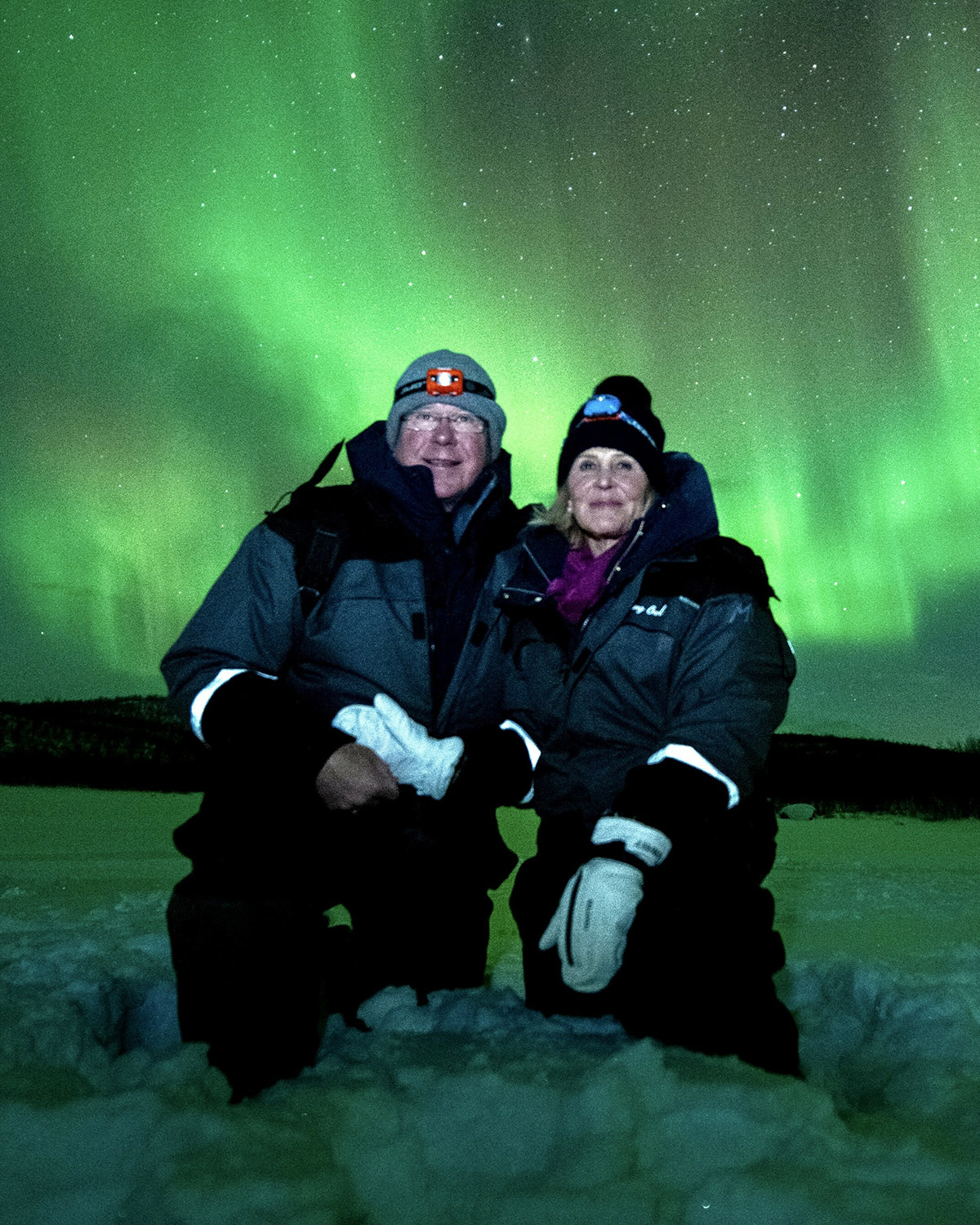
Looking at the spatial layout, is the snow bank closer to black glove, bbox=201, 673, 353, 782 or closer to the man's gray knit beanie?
black glove, bbox=201, 673, 353, 782

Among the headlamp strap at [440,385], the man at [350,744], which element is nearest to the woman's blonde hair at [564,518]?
the man at [350,744]

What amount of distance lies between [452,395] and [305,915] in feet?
5.95

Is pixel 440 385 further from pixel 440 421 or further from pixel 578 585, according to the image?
pixel 578 585

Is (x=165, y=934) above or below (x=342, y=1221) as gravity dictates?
below

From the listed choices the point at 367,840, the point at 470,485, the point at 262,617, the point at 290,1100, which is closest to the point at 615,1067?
the point at 290,1100

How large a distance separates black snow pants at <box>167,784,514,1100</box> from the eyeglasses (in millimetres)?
1323

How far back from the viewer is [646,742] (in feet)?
8.21

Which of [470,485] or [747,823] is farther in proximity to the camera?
[470,485]

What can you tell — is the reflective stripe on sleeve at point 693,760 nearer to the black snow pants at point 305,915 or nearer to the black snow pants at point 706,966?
the black snow pants at point 706,966

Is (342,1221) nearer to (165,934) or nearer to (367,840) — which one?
(367,840)

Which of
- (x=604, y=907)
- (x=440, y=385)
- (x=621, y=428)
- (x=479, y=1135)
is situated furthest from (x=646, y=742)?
(x=440, y=385)

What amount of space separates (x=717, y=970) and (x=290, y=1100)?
1004 mm

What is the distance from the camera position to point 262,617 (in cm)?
257

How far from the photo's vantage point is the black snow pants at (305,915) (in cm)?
197
